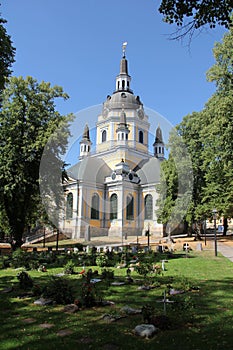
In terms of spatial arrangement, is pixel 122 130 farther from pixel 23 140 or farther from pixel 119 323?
pixel 119 323

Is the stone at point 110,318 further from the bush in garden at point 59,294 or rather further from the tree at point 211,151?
the tree at point 211,151

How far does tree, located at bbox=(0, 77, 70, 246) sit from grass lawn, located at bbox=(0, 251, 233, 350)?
15388mm

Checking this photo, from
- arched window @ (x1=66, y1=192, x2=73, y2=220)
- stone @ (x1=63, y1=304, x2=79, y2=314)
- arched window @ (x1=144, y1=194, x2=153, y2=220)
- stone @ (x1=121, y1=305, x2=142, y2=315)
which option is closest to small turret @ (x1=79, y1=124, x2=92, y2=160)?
arched window @ (x1=66, y1=192, x2=73, y2=220)

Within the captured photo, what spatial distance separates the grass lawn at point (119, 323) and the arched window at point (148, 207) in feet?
113

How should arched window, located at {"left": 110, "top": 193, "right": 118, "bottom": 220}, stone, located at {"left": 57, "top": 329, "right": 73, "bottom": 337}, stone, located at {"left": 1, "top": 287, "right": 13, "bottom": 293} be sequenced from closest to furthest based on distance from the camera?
stone, located at {"left": 57, "top": 329, "right": 73, "bottom": 337} → stone, located at {"left": 1, "top": 287, "right": 13, "bottom": 293} → arched window, located at {"left": 110, "top": 193, "right": 118, "bottom": 220}

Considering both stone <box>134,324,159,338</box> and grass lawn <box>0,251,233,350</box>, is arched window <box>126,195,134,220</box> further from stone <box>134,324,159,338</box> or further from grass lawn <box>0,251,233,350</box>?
stone <box>134,324,159,338</box>

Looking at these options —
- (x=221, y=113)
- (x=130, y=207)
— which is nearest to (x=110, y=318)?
(x=221, y=113)

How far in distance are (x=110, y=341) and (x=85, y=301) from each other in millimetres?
2133

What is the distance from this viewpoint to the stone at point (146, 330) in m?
5.20

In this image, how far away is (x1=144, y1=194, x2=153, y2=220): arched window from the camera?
43500 mm

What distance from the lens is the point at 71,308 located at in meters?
6.86

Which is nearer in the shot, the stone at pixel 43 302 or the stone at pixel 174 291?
the stone at pixel 43 302

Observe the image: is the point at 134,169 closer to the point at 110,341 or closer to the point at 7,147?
the point at 7,147

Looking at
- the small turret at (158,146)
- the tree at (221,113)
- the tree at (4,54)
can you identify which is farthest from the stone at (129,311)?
the small turret at (158,146)
